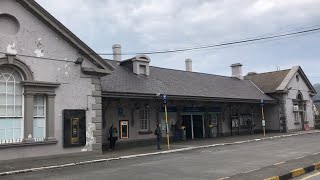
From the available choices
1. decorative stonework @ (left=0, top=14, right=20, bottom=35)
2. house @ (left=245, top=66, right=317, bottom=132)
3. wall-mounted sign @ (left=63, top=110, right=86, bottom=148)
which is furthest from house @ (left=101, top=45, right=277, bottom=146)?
decorative stonework @ (left=0, top=14, right=20, bottom=35)

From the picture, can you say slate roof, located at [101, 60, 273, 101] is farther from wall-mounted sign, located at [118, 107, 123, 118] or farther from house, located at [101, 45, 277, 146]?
wall-mounted sign, located at [118, 107, 123, 118]

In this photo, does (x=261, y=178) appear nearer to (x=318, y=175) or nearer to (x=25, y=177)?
(x=318, y=175)

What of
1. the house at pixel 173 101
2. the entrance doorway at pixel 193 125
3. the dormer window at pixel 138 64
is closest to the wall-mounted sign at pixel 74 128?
the house at pixel 173 101

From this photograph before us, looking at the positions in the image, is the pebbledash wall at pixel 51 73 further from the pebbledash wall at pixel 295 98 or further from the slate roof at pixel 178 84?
the pebbledash wall at pixel 295 98

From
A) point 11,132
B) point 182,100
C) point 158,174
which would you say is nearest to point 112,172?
point 158,174

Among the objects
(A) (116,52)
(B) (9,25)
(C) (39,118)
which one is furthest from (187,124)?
A: (B) (9,25)

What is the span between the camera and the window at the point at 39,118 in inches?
677

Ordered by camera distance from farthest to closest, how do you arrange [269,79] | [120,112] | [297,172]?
[269,79] < [120,112] < [297,172]

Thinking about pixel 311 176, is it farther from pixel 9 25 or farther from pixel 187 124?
pixel 187 124

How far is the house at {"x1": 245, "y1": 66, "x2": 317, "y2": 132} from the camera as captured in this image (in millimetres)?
37062

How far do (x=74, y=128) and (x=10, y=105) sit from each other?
3.09 metres

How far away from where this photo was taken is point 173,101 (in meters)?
27.1

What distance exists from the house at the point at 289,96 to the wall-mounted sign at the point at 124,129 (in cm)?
1858

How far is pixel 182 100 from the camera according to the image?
26844 mm
